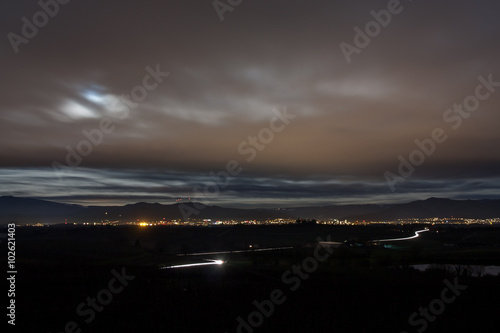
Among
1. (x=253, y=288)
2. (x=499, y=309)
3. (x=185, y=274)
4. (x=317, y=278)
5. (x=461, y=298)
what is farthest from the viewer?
(x=185, y=274)

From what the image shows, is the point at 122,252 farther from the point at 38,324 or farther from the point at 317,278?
the point at 38,324

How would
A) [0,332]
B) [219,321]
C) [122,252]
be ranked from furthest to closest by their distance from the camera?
[122,252]
[219,321]
[0,332]

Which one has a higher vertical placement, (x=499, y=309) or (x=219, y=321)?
(x=219, y=321)

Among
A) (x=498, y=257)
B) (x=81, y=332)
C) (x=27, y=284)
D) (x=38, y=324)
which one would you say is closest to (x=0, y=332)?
(x=38, y=324)

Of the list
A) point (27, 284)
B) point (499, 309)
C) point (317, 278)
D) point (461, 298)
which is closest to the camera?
point (499, 309)

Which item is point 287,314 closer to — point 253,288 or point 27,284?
point 253,288

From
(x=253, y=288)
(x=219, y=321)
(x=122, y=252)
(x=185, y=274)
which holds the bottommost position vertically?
(x=219, y=321)

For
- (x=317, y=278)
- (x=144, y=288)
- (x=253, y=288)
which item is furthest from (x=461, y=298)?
(x=144, y=288)

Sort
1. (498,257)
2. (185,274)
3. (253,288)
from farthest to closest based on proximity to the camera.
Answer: (498,257) < (185,274) < (253,288)

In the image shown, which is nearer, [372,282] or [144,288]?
[144,288]
